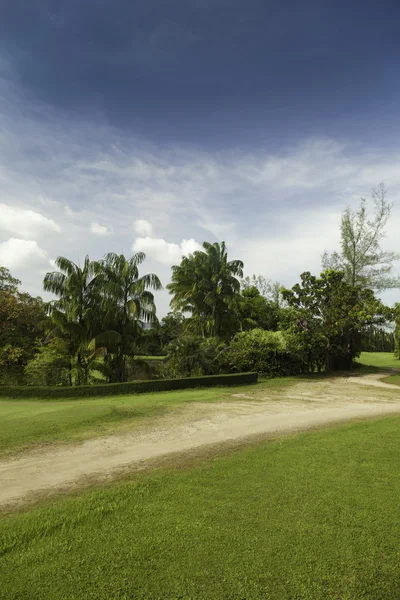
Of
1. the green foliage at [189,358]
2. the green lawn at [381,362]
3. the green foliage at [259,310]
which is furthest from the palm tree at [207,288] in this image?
the green lawn at [381,362]

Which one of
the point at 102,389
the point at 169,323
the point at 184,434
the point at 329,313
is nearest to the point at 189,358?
the point at 102,389

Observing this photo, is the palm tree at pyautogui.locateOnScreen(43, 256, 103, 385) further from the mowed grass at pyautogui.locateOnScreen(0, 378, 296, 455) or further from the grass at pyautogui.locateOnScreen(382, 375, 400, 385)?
the grass at pyautogui.locateOnScreen(382, 375, 400, 385)

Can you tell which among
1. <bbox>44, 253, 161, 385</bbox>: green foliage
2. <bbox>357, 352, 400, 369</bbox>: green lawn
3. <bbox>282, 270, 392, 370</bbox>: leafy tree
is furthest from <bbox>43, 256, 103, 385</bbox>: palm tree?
<bbox>357, 352, 400, 369</bbox>: green lawn

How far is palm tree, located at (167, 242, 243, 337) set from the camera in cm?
2867

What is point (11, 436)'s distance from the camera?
8078 millimetres

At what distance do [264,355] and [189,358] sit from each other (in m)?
4.50

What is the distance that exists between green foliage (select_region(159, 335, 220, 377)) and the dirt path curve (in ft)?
18.8

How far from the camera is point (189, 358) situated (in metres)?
19.7

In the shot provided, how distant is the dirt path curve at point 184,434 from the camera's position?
5666 millimetres

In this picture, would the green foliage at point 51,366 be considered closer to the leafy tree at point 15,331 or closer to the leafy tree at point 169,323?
the leafy tree at point 15,331

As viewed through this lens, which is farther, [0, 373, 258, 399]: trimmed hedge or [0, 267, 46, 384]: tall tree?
[0, 267, 46, 384]: tall tree

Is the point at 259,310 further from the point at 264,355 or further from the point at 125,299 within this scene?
the point at 125,299

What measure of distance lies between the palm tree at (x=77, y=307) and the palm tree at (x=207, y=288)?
9.77 m

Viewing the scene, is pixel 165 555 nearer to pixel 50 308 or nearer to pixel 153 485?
pixel 153 485
